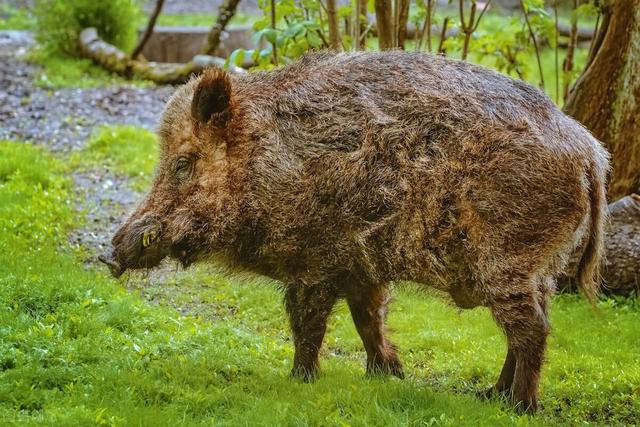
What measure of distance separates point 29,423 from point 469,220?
2.60m

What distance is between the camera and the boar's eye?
5926 mm

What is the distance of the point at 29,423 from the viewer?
4.62 meters

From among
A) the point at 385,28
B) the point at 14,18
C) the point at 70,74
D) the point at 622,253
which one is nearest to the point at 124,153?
the point at 385,28

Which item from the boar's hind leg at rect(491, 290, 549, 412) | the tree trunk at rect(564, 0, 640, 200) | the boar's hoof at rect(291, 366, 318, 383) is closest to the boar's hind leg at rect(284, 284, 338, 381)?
the boar's hoof at rect(291, 366, 318, 383)

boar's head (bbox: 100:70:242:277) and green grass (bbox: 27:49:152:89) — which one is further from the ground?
boar's head (bbox: 100:70:242:277)

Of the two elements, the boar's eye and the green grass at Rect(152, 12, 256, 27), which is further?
the green grass at Rect(152, 12, 256, 27)

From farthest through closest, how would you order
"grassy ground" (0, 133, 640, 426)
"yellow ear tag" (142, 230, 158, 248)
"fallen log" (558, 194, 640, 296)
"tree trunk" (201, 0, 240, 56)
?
1. "tree trunk" (201, 0, 240, 56)
2. "fallen log" (558, 194, 640, 296)
3. "yellow ear tag" (142, 230, 158, 248)
4. "grassy ground" (0, 133, 640, 426)

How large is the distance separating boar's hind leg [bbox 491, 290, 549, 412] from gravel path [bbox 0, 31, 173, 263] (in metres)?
4.47

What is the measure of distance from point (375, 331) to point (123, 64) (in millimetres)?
10875

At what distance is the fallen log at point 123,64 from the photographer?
15.4 m

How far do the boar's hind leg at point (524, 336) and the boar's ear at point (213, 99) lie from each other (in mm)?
2056

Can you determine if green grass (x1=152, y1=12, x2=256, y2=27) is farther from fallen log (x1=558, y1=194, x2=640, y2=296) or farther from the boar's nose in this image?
the boar's nose

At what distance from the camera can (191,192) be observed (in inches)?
230

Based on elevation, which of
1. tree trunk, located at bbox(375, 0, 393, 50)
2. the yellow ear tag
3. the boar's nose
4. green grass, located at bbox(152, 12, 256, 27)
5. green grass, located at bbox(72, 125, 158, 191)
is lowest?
green grass, located at bbox(152, 12, 256, 27)
